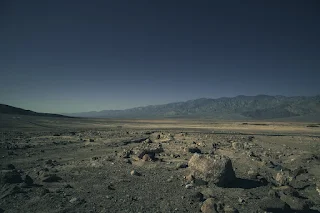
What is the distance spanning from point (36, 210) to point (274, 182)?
382 inches

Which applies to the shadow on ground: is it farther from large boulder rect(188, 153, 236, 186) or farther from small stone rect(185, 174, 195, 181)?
Answer: small stone rect(185, 174, 195, 181)

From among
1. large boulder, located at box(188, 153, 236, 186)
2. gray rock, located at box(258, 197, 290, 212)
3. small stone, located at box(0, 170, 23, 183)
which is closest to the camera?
gray rock, located at box(258, 197, 290, 212)

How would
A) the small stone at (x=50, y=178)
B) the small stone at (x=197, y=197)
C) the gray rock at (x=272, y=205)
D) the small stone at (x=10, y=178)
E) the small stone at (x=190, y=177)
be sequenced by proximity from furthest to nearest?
the small stone at (x=190, y=177)
the small stone at (x=50, y=178)
the small stone at (x=10, y=178)
the small stone at (x=197, y=197)
the gray rock at (x=272, y=205)

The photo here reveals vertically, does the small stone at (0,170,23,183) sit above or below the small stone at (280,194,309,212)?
above

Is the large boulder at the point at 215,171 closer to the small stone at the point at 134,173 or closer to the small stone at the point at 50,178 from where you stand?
the small stone at the point at 134,173

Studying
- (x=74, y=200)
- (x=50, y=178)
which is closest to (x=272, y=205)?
(x=74, y=200)

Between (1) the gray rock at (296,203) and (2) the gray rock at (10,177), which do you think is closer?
(1) the gray rock at (296,203)

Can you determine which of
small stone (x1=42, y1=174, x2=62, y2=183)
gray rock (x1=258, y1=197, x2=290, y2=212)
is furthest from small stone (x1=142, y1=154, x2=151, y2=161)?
gray rock (x1=258, y1=197, x2=290, y2=212)

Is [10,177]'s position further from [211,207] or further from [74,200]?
[211,207]

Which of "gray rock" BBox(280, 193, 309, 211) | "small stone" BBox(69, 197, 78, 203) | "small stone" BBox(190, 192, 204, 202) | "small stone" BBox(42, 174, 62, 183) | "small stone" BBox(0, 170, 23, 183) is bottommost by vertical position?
"gray rock" BBox(280, 193, 309, 211)

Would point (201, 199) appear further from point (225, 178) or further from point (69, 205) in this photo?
point (69, 205)

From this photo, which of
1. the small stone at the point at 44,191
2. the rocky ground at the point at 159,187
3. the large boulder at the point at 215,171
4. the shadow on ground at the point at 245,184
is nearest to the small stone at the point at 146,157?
the rocky ground at the point at 159,187

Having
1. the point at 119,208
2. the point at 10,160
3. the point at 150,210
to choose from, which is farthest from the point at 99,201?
the point at 10,160

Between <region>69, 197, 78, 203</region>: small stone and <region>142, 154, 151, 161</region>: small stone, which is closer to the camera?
<region>69, 197, 78, 203</region>: small stone
